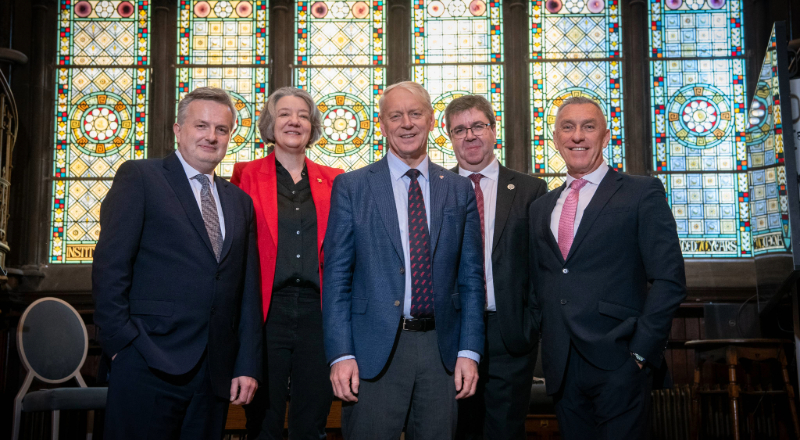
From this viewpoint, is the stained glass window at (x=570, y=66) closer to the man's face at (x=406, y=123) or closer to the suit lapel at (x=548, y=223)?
the suit lapel at (x=548, y=223)

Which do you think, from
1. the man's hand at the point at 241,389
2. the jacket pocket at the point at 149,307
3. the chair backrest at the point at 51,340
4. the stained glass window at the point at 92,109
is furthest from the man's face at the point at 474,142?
the stained glass window at the point at 92,109

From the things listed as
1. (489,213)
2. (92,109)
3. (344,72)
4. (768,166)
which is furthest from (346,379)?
(92,109)

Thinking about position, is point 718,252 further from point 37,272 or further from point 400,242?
point 37,272

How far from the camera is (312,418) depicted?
8.80 ft

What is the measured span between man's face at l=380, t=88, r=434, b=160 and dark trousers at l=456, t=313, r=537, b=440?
70 cm

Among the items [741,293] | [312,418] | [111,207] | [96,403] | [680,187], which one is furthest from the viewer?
[680,187]

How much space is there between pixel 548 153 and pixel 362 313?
439cm

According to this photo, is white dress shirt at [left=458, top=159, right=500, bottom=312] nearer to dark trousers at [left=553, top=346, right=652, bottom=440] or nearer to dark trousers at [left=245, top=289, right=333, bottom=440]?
dark trousers at [left=553, top=346, right=652, bottom=440]

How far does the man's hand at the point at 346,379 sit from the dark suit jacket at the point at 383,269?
0.08 ft

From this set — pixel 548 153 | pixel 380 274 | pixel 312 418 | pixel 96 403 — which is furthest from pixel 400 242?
pixel 548 153

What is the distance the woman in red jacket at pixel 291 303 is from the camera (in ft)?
8.76

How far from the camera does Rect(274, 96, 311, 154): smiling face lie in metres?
2.89

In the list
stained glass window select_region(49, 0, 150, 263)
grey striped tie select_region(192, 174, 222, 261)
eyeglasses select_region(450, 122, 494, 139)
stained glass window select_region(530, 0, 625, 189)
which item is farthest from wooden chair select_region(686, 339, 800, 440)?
stained glass window select_region(49, 0, 150, 263)

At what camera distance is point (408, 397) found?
7.39ft
